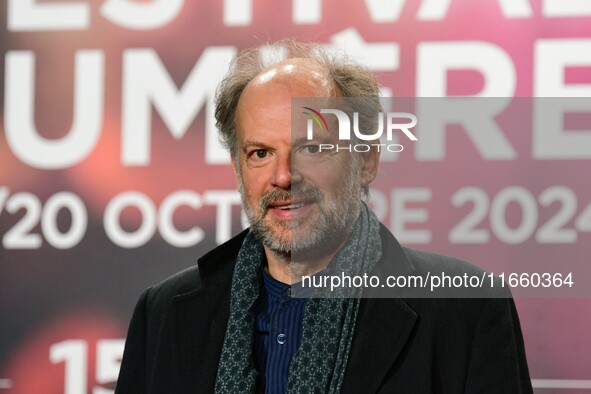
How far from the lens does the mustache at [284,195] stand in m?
1.86

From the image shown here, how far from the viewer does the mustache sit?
1860 millimetres

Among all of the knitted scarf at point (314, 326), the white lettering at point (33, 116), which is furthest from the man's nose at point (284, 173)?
the white lettering at point (33, 116)

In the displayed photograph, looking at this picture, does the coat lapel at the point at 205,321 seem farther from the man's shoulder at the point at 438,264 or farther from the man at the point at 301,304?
the man's shoulder at the point at 438,264

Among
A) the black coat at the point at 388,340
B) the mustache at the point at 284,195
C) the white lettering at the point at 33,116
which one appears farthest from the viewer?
the white lettering at the point at 33,116

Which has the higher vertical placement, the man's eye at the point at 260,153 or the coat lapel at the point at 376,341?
the man's eye at the point at 260,153

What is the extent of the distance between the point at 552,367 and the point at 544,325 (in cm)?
13

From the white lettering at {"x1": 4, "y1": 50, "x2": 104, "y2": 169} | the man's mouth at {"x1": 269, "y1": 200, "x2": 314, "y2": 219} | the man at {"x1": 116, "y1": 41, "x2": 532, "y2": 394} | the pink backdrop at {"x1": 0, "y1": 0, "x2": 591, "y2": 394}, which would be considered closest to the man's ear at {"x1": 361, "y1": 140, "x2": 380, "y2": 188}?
the man at {"x1": 116, "y1": 41, "x2": 532, "y2": 394}

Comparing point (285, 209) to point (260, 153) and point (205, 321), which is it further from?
point (205, 321)

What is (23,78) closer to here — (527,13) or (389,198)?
(389,198)

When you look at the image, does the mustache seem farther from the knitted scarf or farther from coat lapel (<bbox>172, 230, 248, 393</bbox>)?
coat lapel (<bbox>172, 230, 248, 393</bbox>)

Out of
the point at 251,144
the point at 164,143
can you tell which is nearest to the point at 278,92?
the point at 251,144

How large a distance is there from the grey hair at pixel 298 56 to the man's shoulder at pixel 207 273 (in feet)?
0.74

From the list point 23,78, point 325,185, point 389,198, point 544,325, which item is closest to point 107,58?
point 23,78

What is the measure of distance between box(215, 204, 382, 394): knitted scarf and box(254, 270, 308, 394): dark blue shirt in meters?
0.03
